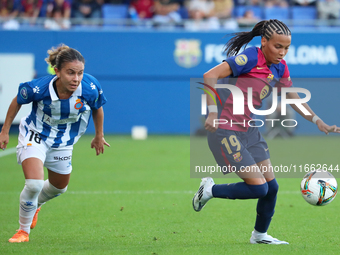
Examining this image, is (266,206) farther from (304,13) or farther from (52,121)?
(304,13)

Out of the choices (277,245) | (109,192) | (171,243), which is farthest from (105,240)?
(109,192)

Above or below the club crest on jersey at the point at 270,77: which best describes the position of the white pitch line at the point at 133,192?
below

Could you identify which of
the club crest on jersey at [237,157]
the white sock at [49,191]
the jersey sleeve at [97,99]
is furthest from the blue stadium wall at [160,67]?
the club crest on jersey at [237,157]

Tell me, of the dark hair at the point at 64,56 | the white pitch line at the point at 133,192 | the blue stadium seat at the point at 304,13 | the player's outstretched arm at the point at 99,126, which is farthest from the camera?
the blue stadium seat at the point at 304,13

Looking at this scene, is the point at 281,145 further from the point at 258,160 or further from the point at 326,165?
the point at 258,160

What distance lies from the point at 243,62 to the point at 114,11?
14108mm

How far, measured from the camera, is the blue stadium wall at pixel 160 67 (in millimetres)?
16812

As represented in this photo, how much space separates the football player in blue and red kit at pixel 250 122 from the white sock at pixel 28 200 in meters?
1.56

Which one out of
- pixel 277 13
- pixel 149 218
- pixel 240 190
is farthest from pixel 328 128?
pixel 277 13

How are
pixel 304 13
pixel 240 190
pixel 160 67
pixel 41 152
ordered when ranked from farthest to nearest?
pixel 304 13 → pixel 160 67 → pixel 41 152 → pixel 240 190

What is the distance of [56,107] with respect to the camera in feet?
15.2

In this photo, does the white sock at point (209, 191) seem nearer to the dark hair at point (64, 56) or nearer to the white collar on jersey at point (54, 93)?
the white collar on jersey at point (54, 93)

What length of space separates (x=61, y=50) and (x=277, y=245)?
2696mm

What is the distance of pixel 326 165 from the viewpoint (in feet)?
34.0
